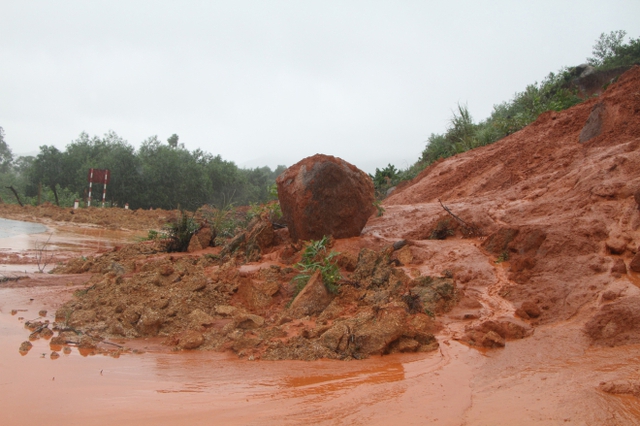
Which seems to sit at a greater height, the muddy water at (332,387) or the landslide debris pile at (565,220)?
the landslide debris pile at (565,220)

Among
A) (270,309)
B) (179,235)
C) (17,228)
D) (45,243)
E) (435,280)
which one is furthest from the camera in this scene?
(17,228)

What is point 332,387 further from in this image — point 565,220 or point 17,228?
point 17,228

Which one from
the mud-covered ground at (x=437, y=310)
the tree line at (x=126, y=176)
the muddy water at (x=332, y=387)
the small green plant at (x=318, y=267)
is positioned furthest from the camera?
the tree line at (x=126, y=176)

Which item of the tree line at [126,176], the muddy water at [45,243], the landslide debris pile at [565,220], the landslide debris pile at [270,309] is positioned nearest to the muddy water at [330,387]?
the landslide debris pile at [270,309]

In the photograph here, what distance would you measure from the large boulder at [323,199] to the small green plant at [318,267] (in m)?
0.54

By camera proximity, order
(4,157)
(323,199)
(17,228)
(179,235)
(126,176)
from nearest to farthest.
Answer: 1. (323,199)
2. (179,235)
3. (17,228)
4. (126,176)
5. (4,157)

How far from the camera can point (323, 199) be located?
6.52 metres

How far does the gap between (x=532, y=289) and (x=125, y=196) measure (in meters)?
27.9

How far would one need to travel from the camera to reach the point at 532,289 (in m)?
4.45

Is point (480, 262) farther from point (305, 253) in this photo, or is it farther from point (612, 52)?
point (612, 52)

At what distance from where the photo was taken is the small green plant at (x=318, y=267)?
15.9ft

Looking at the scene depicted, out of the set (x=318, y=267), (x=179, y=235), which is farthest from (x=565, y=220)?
(x=179, y=235)

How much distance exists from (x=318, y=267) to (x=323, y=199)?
64.4 inches

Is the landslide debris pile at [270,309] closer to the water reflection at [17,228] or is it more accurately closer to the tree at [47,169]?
the water reflection at [17,228]
